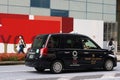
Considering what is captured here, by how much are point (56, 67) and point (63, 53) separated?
0.66 metres

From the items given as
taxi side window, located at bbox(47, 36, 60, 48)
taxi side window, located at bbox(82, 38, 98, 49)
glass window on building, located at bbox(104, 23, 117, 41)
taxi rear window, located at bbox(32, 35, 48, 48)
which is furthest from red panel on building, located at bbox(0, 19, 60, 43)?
glass window on building, located at bbox(104, 23, 117, 41)

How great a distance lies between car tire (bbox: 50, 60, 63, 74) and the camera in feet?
58.9

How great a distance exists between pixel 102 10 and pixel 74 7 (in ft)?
13.1

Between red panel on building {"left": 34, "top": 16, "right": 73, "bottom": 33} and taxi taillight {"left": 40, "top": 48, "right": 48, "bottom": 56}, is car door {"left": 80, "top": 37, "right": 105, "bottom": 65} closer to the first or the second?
taxi taillight {"left": 40, "top": 48, "right": 48, "bottom": 56}

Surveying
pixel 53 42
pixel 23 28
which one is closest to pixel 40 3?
pixel 23 28

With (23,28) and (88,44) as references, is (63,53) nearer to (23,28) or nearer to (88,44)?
(88,44)

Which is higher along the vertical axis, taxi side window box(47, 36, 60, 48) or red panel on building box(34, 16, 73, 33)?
red panel on building box(34, 16, 73, 33)

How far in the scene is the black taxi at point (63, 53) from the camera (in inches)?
706

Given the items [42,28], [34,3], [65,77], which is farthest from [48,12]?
[65,77]

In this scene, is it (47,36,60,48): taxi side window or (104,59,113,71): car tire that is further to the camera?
(104,59,113,71): car tire

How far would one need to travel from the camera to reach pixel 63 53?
59.9 ft

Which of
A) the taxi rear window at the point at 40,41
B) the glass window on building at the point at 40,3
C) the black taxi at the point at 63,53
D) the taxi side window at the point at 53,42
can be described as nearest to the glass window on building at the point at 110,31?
the glass window on building at the point at 40,3

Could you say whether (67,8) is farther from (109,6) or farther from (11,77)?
(11,77)

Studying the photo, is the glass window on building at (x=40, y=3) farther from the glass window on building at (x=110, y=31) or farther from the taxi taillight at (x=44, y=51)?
the taxi taillight at (x=44, y=51)
